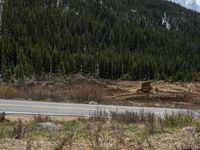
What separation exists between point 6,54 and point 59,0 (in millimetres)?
65915

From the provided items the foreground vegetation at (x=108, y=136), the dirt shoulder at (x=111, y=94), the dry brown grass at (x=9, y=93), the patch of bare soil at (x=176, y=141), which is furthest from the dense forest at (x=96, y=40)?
the patch of bare soil at (x=176, y=141)

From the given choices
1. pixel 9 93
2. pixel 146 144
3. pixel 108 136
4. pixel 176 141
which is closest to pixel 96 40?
pixel 9 93

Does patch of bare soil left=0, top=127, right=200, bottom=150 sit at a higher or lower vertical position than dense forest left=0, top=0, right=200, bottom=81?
lower

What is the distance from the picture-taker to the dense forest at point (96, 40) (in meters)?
77.1

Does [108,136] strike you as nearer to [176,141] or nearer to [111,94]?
[176,141]

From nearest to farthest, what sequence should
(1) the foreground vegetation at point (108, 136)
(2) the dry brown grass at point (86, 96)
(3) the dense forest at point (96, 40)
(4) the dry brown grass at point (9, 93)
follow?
(1) the foreground vegetation at point (108, 136) < (4) the dry brown grass at point (9, 93) < (2) the dry brown grass at point (86, 96) < (3) the dense forest at point (96, 40)

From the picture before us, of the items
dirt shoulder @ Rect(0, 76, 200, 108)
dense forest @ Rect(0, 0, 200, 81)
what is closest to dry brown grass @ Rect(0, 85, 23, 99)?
dirt shoulder @ Rect(0, 76, 200, 108)

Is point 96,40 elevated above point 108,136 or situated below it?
above

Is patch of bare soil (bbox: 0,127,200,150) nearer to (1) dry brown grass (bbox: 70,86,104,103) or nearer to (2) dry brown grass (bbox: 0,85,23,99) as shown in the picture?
(2) dry brown grass (bbox: 0,85,23,99)

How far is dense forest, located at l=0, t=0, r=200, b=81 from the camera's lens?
77125 mm

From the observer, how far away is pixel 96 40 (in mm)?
114500

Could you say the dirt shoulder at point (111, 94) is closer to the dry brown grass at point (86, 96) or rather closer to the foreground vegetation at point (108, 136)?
the dry brown grass at point (86, 96)

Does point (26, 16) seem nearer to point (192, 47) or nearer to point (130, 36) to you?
point (130, 36)

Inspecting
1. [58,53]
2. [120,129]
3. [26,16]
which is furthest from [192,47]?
[120,129]
